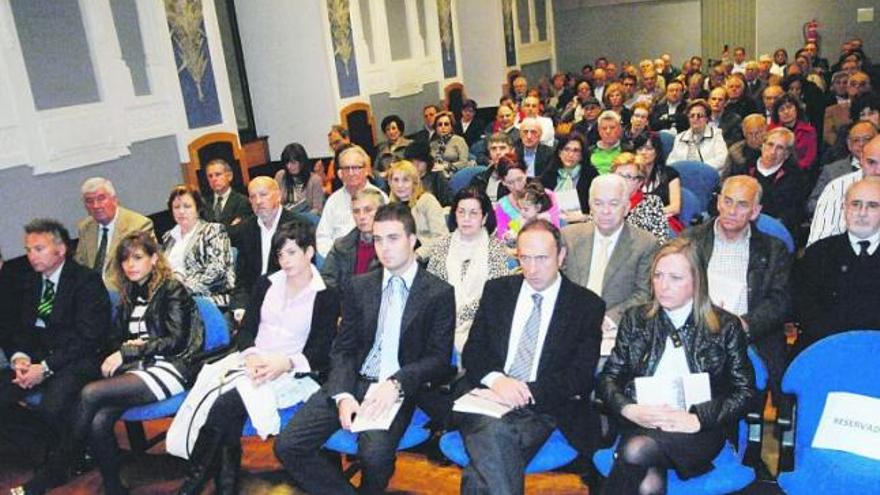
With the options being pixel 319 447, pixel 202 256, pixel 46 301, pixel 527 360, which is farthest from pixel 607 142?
pixel 46 301

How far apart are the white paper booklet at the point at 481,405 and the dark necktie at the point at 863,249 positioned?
60.9 inches

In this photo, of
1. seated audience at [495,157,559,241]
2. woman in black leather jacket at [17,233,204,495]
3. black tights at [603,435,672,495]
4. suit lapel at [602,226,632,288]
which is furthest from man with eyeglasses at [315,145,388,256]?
black tights at [603,435,672,495]

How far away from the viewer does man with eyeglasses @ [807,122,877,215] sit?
4.15 metres

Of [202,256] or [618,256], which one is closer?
[618,256]

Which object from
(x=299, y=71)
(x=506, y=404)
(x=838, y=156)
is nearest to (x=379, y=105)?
(x=299, y=71)

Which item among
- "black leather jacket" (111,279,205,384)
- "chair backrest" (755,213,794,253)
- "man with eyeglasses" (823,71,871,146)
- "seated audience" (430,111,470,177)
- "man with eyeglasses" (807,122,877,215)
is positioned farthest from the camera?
"seated audience" (430,111,470,177)

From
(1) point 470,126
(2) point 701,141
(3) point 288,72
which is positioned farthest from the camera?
(1) point 470,126

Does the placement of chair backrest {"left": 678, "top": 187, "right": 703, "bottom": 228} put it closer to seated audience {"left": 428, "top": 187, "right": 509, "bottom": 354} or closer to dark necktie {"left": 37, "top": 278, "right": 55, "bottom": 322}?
seated audience {"left": 428, "top": 187, "right": 509, "bottom": 354}

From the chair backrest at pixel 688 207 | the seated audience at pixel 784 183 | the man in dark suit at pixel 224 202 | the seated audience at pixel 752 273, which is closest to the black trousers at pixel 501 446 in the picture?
the seated audience at pixel 752 273

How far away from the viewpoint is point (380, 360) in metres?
2.87

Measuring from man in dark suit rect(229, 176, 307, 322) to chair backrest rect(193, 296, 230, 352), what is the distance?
723 millimetres

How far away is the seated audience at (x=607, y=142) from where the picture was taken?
17.6 ft

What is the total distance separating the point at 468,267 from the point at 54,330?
6.62 feet

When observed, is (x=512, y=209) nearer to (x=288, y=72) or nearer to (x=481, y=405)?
(x=481, y=405)
